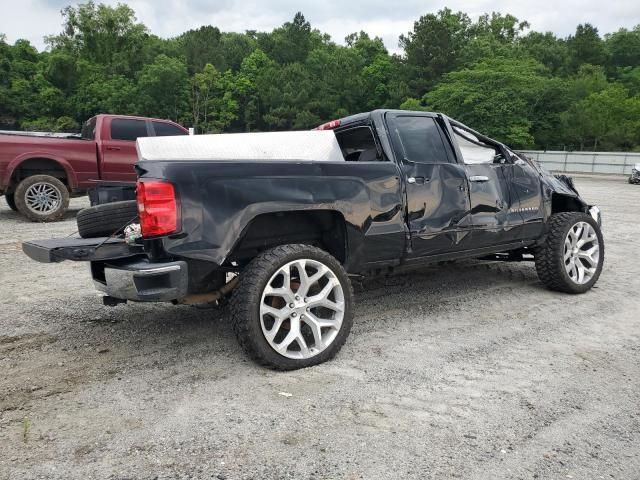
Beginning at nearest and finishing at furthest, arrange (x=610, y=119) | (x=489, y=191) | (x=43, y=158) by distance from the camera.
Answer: (x=489, y=191) → (x=43, y=158) → (x=610, y=119)

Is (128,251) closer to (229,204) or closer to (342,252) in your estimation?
(229,204)

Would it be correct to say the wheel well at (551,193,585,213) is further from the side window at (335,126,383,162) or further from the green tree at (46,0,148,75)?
the green tree at (46,0,148,75)

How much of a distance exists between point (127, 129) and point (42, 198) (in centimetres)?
206

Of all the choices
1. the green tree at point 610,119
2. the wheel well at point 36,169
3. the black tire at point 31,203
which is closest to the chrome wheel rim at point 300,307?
the black tire at point 31,203

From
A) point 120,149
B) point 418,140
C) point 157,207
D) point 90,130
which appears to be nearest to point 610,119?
point 120,149

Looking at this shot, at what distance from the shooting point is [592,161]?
37031mm

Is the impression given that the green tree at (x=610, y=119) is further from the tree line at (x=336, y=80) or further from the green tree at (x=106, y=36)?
the green tree at (x=106, y=36)

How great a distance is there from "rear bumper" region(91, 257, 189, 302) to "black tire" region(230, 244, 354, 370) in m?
0.36

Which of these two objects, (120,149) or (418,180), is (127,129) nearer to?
(120,149)

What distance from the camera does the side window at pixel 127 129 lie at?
10242mm

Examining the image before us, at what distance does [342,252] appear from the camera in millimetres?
3904

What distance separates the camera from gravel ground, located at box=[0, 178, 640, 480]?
2443 mm

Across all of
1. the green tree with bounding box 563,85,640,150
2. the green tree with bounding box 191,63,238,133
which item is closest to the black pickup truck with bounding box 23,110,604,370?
→ the green tree with bounding box 563,85,640,150

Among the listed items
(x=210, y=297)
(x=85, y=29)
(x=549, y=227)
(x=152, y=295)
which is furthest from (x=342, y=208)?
(x=85, y=29)
